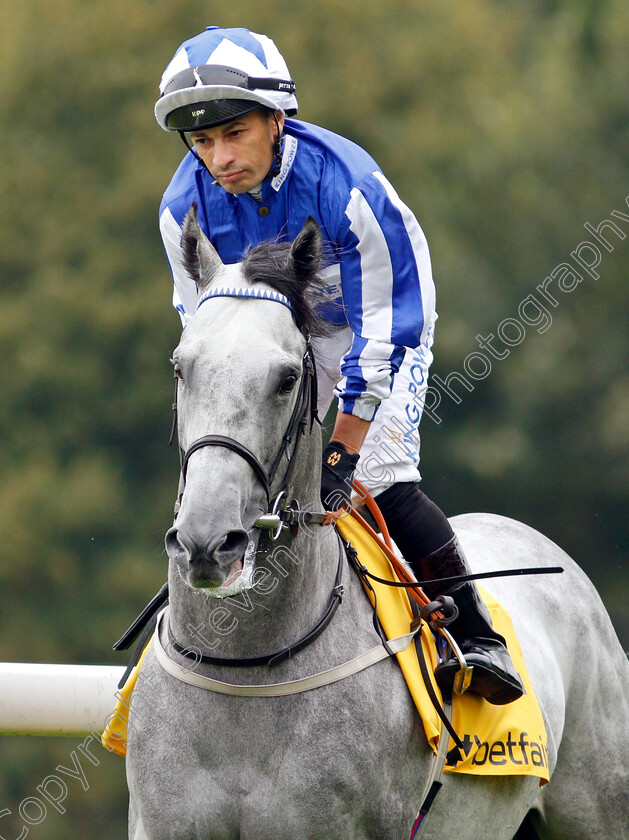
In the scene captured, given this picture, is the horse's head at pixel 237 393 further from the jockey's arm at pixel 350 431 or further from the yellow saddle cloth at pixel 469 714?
the yellow saddle cloth at pixel 469 714

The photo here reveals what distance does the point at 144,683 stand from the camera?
112 inches

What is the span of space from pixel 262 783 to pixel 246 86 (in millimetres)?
1938

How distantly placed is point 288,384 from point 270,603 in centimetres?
58

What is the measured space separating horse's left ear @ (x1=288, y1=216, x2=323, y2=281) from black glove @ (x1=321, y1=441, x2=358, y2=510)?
51 cm

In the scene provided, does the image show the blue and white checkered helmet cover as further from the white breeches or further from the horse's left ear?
the white breeches

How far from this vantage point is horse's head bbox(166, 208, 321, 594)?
7.70 feet

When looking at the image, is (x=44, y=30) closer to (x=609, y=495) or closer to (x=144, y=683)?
(x=609, y=495)

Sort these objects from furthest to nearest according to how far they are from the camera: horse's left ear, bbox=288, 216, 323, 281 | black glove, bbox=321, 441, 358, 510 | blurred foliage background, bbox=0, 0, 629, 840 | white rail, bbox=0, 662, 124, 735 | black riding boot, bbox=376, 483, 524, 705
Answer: blurred foliage background, bbox=0, 0, 629, 840 → white rail, bbox=0, 662, 124, 735 → black riding boot, bbox=376, 483, 524, 705 → black glove, bbox=321, 441, 358, 510 → horse's left ear, bbox=288, 216, 323, 281

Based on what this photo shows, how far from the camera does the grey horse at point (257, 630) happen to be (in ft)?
8.06

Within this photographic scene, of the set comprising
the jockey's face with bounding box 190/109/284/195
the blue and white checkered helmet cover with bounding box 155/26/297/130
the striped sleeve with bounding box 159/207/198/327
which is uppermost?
the blue and white checkered helmet cover with bounding box 155/26/297/130

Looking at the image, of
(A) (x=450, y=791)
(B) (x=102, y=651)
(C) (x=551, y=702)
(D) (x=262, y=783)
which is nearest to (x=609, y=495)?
(B) (x=102, y=651)

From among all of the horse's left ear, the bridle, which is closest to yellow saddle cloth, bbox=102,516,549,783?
the bridle

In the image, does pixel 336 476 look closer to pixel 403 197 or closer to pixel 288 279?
pixel 288 279

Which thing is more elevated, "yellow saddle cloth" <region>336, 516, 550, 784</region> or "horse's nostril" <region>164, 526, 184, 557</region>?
"horse's nostril" <region>164, 526, 184, 557</region>
